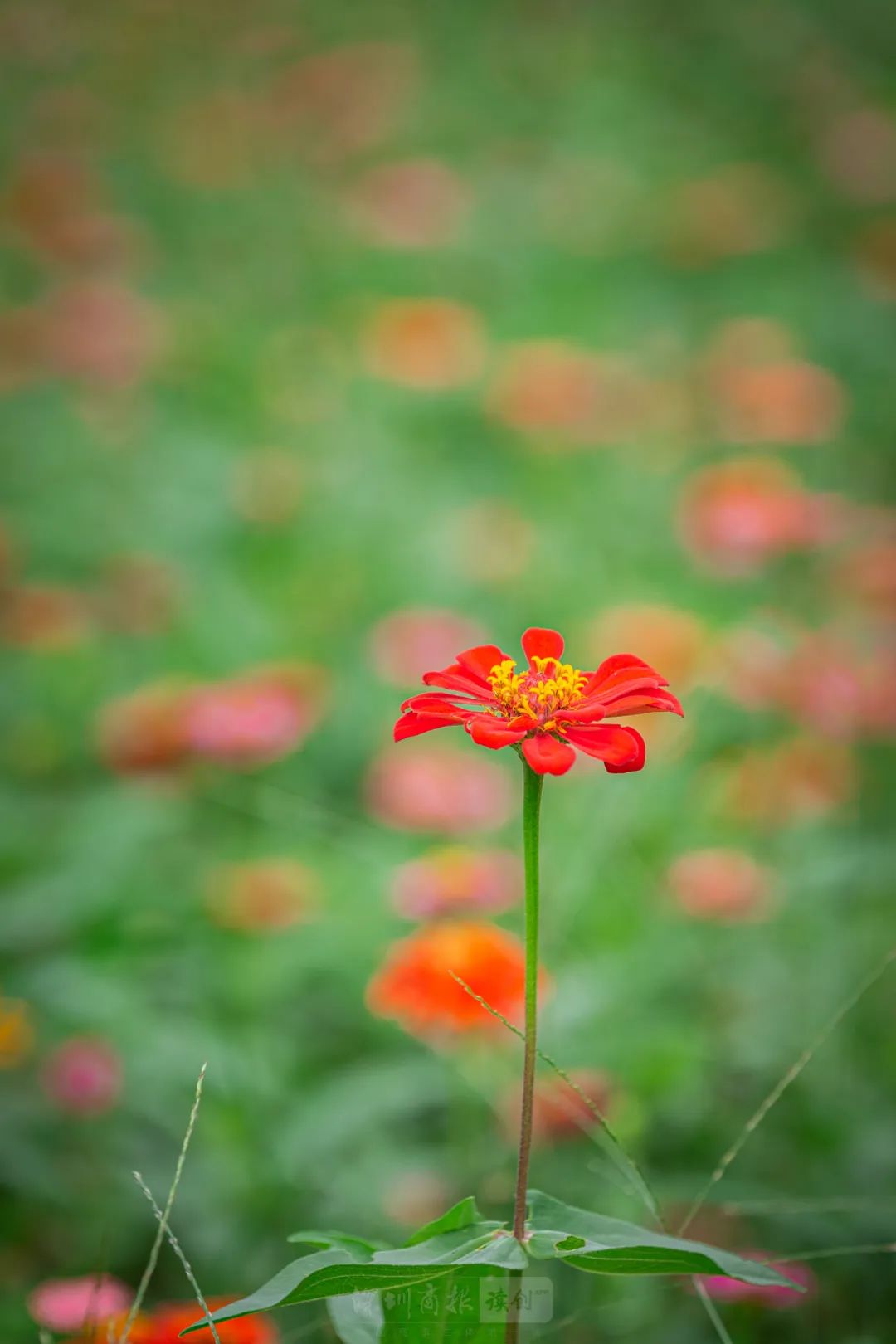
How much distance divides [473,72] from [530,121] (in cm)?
43

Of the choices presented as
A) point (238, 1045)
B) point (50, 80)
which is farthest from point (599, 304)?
point (238, 1045)

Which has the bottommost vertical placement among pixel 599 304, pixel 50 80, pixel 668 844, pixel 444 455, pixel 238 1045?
pixel 238 1045

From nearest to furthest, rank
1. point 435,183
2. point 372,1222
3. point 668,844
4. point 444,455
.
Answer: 1. point 372,1222
2. point 668,844
3. point 444,455
4. point 435,183

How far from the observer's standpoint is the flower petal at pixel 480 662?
0.50 m

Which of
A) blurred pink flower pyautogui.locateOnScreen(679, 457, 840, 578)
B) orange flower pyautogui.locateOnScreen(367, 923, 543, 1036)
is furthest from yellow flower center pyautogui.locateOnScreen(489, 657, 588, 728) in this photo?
blurred pink flower pyautogui.locateOnScreen(679, 457, 840, 578)

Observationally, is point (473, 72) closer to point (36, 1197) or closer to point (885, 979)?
point (885, 979)

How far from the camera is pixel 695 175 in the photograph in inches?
134

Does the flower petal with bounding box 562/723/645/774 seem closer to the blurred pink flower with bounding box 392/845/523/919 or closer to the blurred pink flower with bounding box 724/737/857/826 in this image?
the blurred pink flower with bounding box 392/845/523/919

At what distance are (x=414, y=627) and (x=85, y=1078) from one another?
0.74 metres

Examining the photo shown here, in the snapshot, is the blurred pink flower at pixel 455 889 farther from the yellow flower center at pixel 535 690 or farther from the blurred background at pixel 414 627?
the yellow flower center at pixel 535 690

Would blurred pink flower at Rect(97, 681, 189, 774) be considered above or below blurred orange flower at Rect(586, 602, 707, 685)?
below

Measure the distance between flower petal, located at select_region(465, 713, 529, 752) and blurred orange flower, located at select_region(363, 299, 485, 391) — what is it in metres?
1.74

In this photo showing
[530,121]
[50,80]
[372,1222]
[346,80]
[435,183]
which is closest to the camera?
[372,1222]

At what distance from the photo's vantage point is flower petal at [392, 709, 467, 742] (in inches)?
17.2
